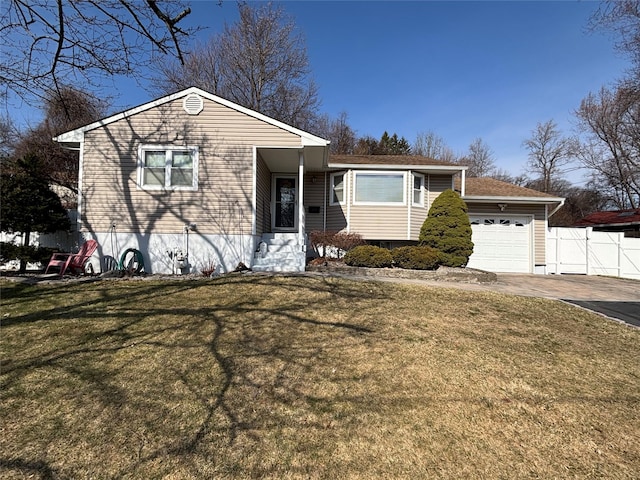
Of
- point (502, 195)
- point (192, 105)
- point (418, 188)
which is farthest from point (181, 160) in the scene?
point (502, 195)

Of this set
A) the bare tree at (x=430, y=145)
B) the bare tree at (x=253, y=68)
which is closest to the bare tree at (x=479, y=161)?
the bare tree at (x=430, y=145)

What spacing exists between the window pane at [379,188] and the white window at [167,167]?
594cm

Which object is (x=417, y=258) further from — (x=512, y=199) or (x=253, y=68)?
(x=253, y=68)

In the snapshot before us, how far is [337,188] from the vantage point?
520 inches

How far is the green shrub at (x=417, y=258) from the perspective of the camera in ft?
32.6

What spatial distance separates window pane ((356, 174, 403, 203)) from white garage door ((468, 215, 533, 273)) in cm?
365

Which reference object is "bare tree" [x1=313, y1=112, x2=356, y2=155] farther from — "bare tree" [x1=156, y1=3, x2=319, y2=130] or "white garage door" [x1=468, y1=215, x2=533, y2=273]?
"white garage door" [x1=468, y1=215, x2=533, y2=273]

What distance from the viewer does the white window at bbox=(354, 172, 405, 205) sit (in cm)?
1273

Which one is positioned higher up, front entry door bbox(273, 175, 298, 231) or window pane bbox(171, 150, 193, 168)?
window pane bbox(171, 150, 193, 168)

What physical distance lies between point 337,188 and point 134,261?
734cm

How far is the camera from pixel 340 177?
13.1m

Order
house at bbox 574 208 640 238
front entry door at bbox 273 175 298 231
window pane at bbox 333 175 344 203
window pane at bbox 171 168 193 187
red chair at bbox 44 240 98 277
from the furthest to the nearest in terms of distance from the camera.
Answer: house at bbox 574 208 640 238 → window pane at bbox 333 175 344 203 → front entry door at bbox 273 175 298 231 → window pane at bbox 171 168 193 187 → red chair at bbox 44 240 98 277

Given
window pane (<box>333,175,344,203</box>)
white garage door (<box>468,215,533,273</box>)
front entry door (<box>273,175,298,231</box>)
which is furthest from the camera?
white garage door (<box>468,215,533,273</box>)

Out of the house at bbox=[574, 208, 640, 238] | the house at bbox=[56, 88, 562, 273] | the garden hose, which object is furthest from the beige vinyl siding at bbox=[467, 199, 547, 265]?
the garden hose
